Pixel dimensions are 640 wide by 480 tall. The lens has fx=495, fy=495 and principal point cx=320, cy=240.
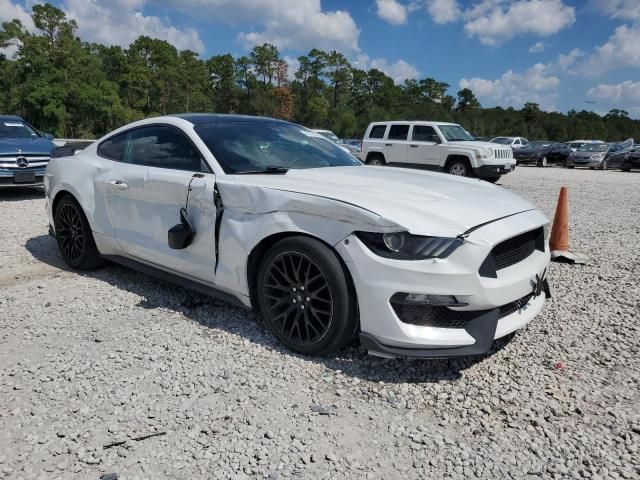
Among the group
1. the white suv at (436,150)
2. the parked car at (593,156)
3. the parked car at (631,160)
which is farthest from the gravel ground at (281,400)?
the parked car at (593,156)

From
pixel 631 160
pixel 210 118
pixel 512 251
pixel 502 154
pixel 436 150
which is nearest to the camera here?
pixel 512 251

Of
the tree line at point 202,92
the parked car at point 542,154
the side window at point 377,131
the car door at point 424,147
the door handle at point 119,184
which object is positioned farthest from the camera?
the tree line at point 202,92

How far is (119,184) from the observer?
13.8 feet

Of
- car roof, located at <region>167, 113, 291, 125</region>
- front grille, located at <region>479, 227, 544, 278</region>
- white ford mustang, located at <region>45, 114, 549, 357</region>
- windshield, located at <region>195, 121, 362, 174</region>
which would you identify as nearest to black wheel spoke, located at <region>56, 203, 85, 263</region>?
white ford mustang, located at <region>45, 114, 549, 357</region>

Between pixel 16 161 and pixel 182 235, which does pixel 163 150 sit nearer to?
pixel 182 235

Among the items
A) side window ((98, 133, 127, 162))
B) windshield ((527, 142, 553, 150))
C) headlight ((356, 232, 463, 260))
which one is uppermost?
windshield ((527, 142, 553, 150))

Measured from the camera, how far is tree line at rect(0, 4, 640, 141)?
54.4m

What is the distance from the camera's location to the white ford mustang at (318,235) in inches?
106

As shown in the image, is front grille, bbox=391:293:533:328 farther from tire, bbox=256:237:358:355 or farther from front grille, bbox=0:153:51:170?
front grille, bbox=0:153:51:170

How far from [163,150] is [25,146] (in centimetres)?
710

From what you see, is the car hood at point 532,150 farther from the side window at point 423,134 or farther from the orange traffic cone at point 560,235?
the orange traffic cone at point 560,235

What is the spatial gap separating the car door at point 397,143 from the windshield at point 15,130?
1001 cm

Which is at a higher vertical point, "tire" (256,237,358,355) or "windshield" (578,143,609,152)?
"windshield" (578,143,609,152)

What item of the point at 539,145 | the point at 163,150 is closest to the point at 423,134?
the point at 163,150
